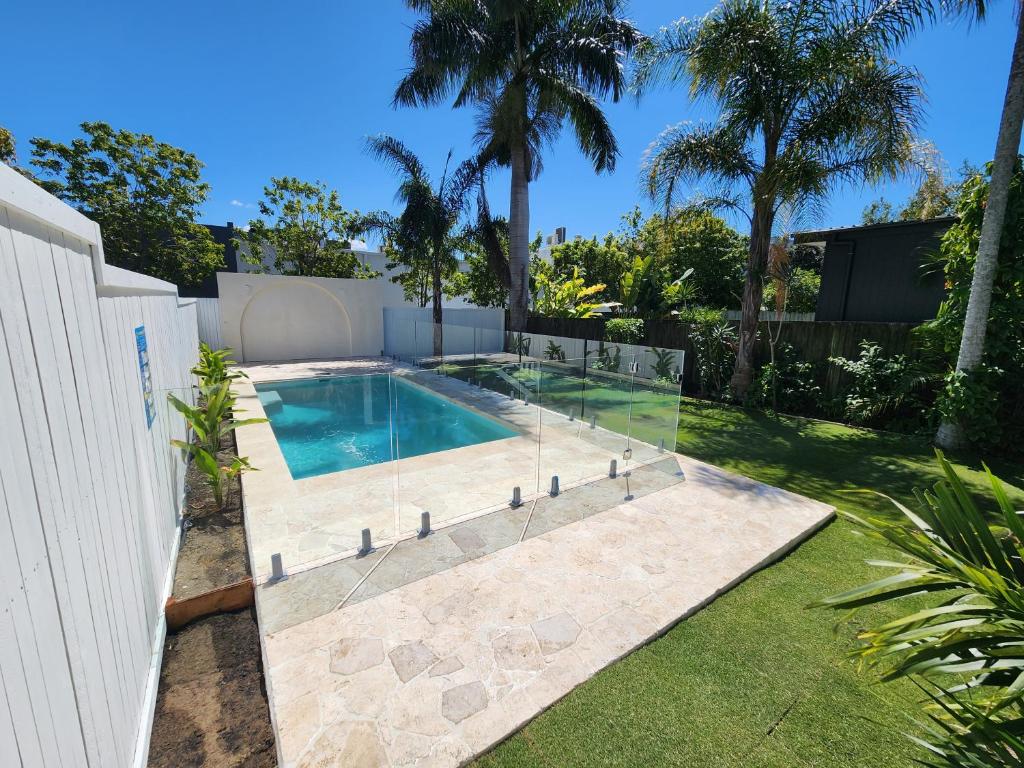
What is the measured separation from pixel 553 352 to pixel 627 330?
249cm

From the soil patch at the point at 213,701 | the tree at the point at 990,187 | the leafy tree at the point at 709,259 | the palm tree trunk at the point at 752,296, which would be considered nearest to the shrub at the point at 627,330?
the palm tree trunk at the point at 752,296

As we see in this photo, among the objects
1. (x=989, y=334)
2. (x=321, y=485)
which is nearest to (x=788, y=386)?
(x=989, y=334)

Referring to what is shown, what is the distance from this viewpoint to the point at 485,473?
5.36m

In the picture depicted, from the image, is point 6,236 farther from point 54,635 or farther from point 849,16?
point 849,16

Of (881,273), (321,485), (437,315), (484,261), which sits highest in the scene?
(484,261)

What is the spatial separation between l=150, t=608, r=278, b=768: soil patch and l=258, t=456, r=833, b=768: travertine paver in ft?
0.34

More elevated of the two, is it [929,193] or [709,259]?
[929,193]

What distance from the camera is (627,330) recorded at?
1267 centimetres

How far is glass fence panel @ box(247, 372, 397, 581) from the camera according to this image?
381 cm

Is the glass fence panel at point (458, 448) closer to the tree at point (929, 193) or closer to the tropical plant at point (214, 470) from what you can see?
the tropical plant at point (214, 470)

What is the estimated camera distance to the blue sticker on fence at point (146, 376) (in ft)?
10.3

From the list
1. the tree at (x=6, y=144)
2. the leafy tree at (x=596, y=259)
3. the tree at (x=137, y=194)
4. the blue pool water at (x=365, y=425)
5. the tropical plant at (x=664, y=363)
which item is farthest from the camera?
the leafy tree at (x=596, y=259)

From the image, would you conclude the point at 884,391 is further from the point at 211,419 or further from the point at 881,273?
the point at 211,419

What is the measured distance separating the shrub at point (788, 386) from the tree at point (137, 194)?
71.7 feet
